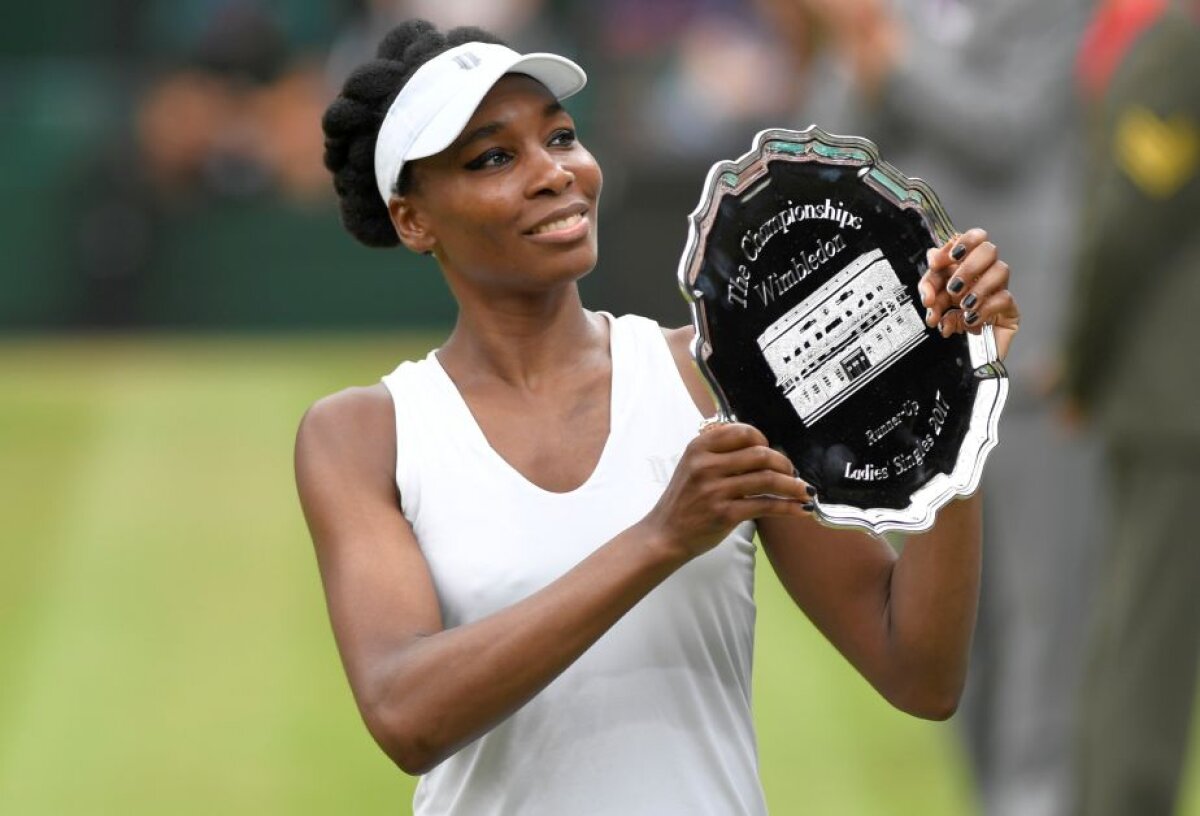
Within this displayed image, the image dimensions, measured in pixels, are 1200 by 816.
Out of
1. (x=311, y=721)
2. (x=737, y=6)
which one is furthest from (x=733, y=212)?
(x=737, y=6)

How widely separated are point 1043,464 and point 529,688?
12.8ft

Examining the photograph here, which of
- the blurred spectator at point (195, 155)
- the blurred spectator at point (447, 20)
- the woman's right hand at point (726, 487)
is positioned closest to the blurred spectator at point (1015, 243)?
the woman's right hand at point (726, 487)

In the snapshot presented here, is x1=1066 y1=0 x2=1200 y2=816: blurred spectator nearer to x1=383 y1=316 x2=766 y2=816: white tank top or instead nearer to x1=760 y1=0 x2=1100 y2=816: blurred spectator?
x1=760 y1=0 x2=1100 y2=816: blurred spectator

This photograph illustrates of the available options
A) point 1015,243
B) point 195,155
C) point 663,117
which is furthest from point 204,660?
point 663,117

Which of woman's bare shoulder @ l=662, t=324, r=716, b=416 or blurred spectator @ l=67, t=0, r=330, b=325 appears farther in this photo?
blurred spectator @ l=67, t=0, r=330, b=325

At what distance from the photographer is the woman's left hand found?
2.62 meters

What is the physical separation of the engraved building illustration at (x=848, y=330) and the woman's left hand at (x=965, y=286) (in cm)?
4

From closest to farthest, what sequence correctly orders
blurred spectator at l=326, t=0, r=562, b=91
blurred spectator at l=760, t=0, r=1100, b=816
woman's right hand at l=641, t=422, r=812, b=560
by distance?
woman's right hand at l=641, t=422, r=812, b=560
blurred spectator at l=760, t=0, r=1100, b=816
blurred spectator at l=326, t=0, r=562, b=91

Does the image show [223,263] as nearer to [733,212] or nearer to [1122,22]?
[1122,22]

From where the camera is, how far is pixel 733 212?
2.65 meters

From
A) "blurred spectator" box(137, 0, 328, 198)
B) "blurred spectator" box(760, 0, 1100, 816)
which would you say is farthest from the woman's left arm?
"blurred spectator" box(137, 0, 328, 198)

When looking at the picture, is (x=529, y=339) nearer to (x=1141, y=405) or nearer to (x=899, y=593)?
(x=899, y=593)

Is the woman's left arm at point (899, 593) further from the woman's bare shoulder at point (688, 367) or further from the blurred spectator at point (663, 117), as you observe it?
the blurred spectator at point (663, 117)

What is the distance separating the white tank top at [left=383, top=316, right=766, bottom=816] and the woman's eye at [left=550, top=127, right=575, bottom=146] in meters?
0.36
